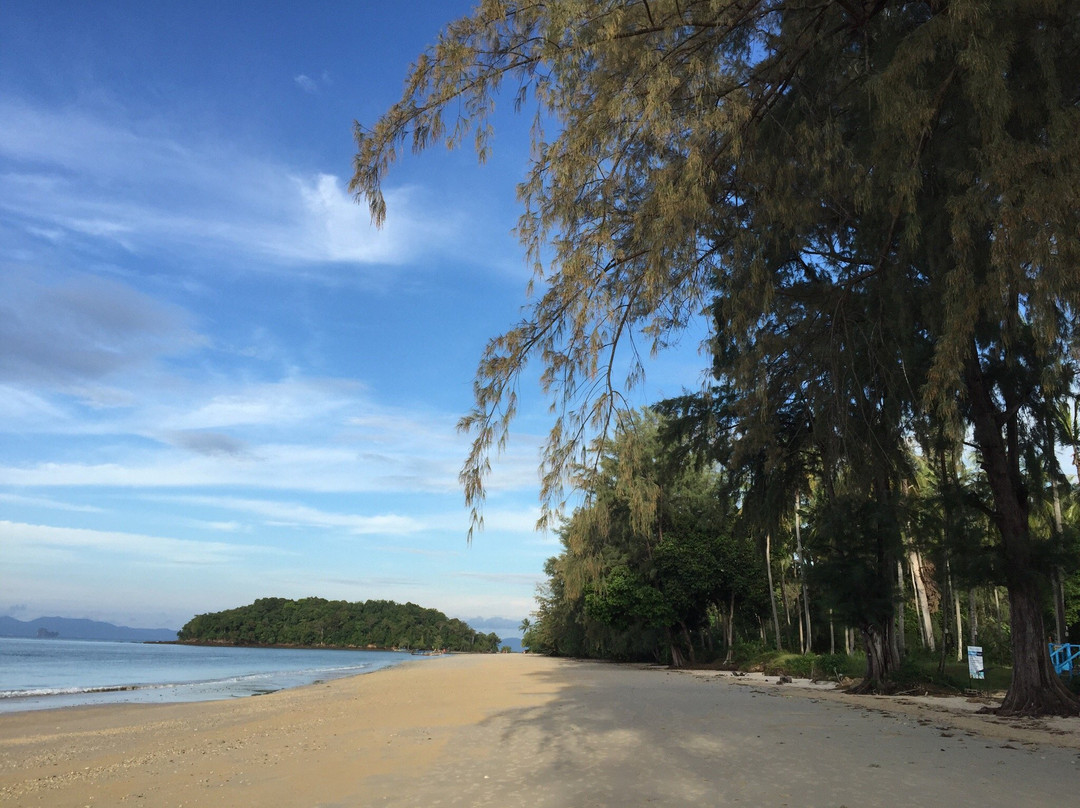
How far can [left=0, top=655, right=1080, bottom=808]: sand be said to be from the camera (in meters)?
5.06

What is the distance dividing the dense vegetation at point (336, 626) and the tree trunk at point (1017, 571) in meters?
87.3

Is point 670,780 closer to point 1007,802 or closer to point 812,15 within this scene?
point 1007,802

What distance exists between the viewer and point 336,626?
101 meters

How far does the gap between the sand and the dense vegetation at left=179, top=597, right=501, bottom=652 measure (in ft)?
281

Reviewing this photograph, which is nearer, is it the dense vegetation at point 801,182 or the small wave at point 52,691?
the dense vegetation at point 801,182

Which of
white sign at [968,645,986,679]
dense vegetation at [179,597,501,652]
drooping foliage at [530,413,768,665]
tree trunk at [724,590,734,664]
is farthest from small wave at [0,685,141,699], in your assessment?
dense vegetation at [179,597,501,652]

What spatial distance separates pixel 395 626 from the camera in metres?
97.8

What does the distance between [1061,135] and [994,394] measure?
23.6ft

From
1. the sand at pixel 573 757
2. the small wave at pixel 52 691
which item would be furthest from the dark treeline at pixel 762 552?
the small wave at pixel 52 691

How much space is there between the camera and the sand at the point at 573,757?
16.6 feet

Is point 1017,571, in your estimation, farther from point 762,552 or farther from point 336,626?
point 336,626

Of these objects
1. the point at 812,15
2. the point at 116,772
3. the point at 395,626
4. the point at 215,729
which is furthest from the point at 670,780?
the point at 395,626

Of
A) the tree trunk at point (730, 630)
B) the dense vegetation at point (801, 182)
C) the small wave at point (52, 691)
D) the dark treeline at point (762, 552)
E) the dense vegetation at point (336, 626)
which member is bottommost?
the dense vegetation at point (336, 626)

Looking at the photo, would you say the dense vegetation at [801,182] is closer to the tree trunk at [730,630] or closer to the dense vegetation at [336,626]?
the tree trunk at [730,630]
